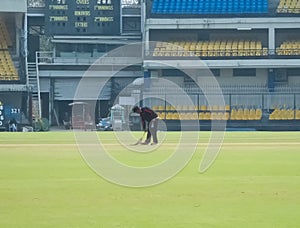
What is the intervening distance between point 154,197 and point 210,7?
1882 inches

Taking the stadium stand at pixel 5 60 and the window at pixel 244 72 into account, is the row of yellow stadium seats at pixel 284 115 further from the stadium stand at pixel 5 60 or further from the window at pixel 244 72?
the stadium stand at pixel 5 60

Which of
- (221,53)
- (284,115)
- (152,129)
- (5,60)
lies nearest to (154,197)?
(152,129)

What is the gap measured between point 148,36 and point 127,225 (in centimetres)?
5047

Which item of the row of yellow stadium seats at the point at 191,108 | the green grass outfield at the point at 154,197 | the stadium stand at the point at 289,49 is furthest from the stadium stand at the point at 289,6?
the green grass outfield at the point at 154,197

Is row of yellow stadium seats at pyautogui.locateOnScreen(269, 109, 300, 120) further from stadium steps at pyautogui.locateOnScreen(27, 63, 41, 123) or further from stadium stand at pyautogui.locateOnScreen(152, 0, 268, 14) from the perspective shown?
stadium steps at pyautogui.locateOnScreen(27, 63, 41, 123)

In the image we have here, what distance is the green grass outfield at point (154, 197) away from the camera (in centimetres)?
951

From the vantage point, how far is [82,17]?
57531mm

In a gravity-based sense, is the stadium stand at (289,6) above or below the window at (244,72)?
above

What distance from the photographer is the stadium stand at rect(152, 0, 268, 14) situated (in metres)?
58.0

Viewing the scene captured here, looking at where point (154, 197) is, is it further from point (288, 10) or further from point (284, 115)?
point (288, 10)

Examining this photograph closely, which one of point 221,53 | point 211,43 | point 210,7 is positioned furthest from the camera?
point 211,43

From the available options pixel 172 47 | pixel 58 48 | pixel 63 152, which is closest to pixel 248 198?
pixel 63 152

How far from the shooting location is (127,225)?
911cm

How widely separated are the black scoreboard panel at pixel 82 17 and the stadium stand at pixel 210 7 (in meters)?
3.53
